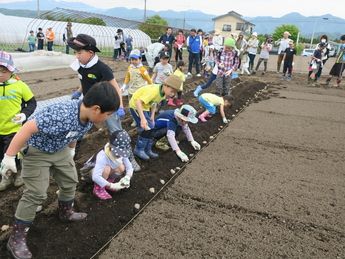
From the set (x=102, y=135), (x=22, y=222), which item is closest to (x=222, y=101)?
(x=102, y=135)

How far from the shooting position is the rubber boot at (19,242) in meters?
1.96

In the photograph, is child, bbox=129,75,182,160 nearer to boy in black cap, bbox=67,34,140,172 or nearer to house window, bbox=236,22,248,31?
boy in black cap, bbox=67,34,140,172

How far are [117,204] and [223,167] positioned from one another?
171cm

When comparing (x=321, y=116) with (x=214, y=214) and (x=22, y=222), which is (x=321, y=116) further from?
(x=22, y=222)

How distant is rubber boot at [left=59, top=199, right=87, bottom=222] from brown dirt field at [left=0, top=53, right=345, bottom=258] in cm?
6

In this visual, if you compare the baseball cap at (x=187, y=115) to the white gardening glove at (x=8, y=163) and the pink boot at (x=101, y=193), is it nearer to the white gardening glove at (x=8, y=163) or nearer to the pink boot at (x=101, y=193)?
the pink boot at (x=101, y=193)

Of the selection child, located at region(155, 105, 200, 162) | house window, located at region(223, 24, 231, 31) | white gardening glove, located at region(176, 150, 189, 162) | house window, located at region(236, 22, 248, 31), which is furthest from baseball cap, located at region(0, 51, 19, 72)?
house window, located at region(236, 22, 248, 31)

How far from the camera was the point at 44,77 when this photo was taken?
9273 millimetres

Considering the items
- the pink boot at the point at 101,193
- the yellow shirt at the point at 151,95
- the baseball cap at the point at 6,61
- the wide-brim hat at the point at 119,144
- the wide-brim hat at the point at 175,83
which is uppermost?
the baseball cap at the point at 6,61

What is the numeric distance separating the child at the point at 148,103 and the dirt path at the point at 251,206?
70cm

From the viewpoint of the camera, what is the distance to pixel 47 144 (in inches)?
75.9

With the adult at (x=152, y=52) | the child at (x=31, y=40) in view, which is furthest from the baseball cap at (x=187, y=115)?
the child at (x=31, y=40)

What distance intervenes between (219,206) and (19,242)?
76.6 inches

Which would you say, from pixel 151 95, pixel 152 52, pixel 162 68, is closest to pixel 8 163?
pixel 151 95
